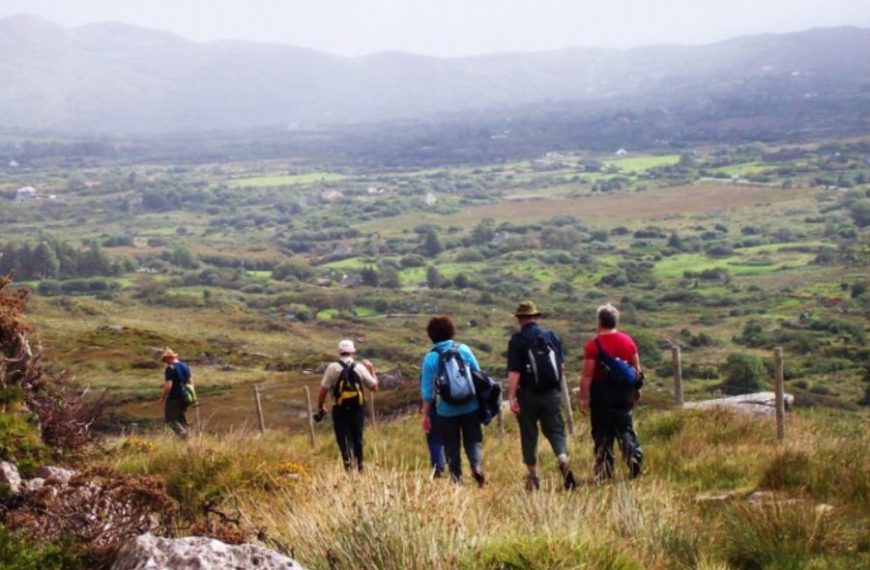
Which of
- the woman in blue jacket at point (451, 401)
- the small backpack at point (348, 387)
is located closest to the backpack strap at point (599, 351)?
the woman in blue jacket at point (451, 401)

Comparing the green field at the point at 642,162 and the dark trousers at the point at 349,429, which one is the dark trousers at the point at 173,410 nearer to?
the dark trousers at the point at 349,429

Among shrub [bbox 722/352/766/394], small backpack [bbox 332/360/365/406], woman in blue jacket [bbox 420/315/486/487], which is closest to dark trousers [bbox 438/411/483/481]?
woman in blue jacket [bbox 420/315/486/487]

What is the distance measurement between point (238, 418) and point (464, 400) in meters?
12.3

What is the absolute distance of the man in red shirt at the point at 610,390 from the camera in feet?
27.4

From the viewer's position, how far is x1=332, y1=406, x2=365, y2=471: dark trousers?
9.72 m

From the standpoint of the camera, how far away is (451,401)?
852 centimetres

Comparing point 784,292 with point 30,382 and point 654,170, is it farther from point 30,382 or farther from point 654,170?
point 654,170

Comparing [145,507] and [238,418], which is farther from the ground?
[145,507]

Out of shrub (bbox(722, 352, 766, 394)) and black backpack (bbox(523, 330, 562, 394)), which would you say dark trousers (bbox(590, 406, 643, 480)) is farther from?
shrub (bbox(722, 352, 766, 394))

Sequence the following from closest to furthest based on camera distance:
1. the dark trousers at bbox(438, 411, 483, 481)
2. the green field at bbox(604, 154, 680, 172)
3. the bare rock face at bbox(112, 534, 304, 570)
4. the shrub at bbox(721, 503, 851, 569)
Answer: the bare rock face at bbox(112, 534, 304, 570)
the shrub at bbox(721, 503, 851, 569)
the dark trousers at bbox(438, 411, 483, 481)
the green field at bbox(604, 154, 680, 172)

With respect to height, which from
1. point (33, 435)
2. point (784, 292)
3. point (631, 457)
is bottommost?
point (784, 292)

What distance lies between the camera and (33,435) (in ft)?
26.5

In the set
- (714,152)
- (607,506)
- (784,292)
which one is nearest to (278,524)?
→ (607,506)

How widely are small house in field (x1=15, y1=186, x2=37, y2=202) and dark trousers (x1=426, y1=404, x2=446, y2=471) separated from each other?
17240 cm
